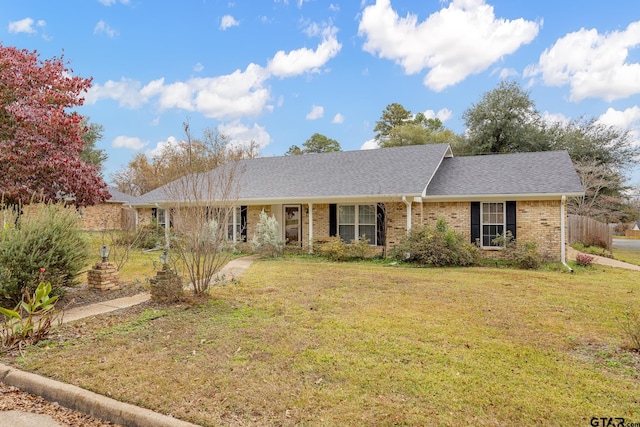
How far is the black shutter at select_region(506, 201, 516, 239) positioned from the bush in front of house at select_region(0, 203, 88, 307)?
12.3 meters

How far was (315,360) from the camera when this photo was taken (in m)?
4.05

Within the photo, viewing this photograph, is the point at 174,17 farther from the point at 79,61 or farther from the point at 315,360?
the point at 315,360

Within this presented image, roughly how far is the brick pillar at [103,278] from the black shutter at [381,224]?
29.4ft

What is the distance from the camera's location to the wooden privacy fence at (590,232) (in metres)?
17.3

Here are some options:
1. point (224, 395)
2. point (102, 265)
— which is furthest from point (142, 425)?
point (102, 265)

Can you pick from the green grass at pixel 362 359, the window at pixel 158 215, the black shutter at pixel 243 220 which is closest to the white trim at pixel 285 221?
the black shutter at pixel 243 220

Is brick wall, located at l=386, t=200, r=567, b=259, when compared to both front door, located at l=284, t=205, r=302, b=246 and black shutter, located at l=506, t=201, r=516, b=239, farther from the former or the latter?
front door, located at l=284, t=205, r=302, b=246

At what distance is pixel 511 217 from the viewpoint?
12.9m

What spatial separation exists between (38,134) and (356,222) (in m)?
10.1

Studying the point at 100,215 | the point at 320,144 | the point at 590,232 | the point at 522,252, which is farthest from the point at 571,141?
the point at 100,215

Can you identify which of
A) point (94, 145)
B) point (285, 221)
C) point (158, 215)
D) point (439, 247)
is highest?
point (94, 145)

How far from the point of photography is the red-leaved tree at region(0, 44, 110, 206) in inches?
349

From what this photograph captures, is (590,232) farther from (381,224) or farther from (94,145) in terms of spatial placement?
(94,145)

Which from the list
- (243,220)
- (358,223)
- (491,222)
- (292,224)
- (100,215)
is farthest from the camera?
(100,215)
